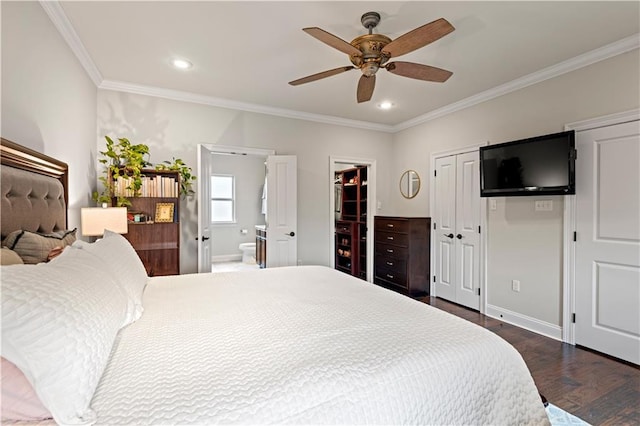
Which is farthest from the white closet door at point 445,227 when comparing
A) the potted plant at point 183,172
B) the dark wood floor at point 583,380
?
the potted plant at point 183,172

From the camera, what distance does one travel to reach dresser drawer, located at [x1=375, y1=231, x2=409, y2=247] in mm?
4355

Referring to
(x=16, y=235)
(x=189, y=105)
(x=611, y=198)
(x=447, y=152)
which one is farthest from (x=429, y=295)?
(x=16, y=235)

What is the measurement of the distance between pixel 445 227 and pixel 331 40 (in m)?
3.15

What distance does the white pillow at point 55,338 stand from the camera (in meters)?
0.73

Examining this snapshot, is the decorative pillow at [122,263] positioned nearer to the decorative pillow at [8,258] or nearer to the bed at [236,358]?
the bed at [236,358]

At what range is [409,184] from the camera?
486cm

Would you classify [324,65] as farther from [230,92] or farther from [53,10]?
[53,10]

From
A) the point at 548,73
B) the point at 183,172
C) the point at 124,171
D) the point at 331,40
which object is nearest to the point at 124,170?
the point at 124,171

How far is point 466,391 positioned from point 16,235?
6.56 feet

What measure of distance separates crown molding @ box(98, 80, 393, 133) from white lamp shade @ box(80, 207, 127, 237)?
1.69m

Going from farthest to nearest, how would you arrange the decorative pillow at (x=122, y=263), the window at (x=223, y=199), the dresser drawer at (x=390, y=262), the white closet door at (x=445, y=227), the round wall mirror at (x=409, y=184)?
the window at (x=223, y=199)
the round wall mirror at (x=409, y=184)
the dresser drawer at (x=390, y=262)
the white closet door at (x=445, y=227)
the decorative pillow at (x=122, y=263)

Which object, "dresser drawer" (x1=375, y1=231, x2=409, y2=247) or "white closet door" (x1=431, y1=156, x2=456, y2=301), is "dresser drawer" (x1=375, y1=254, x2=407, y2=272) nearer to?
"dresser drawer" (x1=375, y1=231, x2=409, y2=247)

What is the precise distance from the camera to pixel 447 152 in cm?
418

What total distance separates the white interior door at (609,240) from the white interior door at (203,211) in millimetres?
3865
